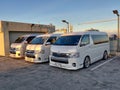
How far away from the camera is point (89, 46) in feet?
25.8

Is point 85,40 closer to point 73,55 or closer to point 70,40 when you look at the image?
point 70,40

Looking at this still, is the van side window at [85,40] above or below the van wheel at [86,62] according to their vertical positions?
above

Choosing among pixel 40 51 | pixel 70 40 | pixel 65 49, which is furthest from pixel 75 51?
pixel 40 51

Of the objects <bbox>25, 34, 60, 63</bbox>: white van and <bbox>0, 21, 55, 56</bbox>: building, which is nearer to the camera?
<bbox>25, 34, 60, 63</bbox>: white van

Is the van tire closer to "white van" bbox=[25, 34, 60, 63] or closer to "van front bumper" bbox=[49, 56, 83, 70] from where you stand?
"van front bumper" bbox=[49, 56, 83, 70]

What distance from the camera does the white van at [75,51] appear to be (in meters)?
6.86

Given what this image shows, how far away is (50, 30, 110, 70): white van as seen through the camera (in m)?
6.86

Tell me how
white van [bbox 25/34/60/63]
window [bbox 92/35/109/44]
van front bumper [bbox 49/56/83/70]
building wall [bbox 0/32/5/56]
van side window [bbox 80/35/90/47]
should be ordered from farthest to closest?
1. building wall [bbox 0/32/5/56]
2. white van [bbox 25/34/60/63]
3. window [bbox 92/35/109/44]
4. van side window [bbox 80/35/90/47]
5. van front bumper [bbox 49/56/83/70]

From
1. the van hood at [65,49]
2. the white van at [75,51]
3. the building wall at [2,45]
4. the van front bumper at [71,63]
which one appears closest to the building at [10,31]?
the building wall at [2,45]

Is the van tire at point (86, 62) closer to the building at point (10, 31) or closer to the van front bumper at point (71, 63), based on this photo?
the van front bumper at point (71, 63)

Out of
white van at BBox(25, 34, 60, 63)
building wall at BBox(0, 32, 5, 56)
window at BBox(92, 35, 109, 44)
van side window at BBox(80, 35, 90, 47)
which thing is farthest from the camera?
building wall at BBox(0, 32, 5, 56)

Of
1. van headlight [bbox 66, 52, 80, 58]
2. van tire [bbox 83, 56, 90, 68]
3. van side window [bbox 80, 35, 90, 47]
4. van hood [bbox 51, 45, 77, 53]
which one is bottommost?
van tire [bbox 83, 56, 90, 68]

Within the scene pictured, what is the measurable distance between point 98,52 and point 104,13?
7.79m

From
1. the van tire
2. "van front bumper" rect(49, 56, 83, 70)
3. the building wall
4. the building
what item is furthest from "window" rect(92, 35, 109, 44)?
the building wall
